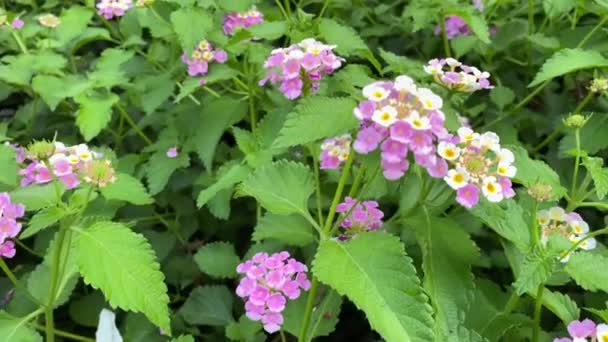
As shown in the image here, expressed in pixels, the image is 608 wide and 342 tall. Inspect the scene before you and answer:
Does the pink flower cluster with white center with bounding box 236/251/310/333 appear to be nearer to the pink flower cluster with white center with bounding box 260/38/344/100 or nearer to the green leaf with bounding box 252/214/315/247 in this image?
the green leaf with bounding box 252/214/315/247

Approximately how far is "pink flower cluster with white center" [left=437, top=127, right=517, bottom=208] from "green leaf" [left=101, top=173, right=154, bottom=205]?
70 centimetres

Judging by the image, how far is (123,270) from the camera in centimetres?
115

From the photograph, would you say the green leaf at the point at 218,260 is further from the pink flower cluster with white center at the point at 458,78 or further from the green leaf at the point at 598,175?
the green leaf at the point at 598,175

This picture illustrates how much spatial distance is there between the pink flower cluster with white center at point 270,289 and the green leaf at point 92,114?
0.64 m

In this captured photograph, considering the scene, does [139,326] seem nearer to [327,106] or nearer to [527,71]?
[327,106]

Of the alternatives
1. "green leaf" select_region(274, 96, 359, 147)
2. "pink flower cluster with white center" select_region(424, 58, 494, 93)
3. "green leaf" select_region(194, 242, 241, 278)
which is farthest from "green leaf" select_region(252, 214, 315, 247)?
"pink flower cluster with white center" select_region(424, 58, 494, 93)

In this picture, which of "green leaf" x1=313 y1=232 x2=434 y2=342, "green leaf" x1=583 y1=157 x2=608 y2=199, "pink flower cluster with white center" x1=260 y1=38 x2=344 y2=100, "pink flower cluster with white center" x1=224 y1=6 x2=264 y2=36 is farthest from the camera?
"pink flower cluster with white center" x1=224 y1=6 x2=264 y2=36

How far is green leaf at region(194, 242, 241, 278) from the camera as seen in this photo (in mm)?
1595

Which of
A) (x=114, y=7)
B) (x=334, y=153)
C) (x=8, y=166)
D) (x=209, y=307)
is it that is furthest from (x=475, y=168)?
(x=114, y=7)

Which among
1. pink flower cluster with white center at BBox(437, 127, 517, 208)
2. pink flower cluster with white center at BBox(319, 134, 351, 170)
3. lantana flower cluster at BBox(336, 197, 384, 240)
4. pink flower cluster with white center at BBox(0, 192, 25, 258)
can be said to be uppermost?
pink flower cluster with white center at BBox(437, 127, 517, 208)

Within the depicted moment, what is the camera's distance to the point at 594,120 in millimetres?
1842

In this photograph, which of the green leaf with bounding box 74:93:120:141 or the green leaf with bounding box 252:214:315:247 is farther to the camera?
the green leaf with bounding box 74:93:120:141

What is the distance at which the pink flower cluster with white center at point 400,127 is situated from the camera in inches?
41.8

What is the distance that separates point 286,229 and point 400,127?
473 mm
